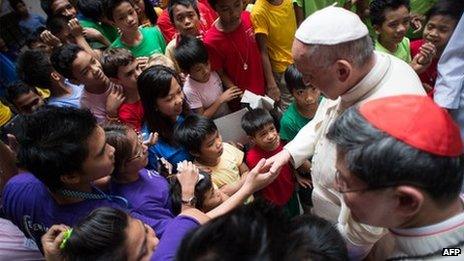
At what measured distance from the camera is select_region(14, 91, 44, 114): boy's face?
3039 millimetres

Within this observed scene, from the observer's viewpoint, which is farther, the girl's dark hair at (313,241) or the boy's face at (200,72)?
the boy's face at (200,72)

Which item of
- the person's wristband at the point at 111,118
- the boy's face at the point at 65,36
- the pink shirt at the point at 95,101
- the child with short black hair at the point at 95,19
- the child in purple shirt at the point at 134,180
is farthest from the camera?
the child with short black hair at the point at 95,19

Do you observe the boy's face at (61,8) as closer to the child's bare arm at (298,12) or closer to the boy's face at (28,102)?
the boy's face at (28,102)

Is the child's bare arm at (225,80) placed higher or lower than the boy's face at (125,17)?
lower

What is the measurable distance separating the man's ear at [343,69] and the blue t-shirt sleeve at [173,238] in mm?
797

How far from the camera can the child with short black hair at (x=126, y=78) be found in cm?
270

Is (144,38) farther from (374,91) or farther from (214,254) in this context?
(214,254)

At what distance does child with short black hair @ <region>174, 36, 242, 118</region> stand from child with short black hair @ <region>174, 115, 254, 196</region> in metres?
0.47

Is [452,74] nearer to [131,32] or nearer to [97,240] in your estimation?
[97,240]

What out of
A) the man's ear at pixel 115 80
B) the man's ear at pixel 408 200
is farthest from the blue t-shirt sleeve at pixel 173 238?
the man's ear at pixel 115 80

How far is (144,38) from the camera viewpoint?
3311mm

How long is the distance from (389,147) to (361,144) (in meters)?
0.06

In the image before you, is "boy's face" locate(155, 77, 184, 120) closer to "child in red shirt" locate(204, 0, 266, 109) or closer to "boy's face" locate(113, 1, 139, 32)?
"child in red shirt" locate(204, 0, 266, 109)

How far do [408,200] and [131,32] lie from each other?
9.04 ft
